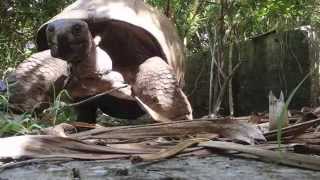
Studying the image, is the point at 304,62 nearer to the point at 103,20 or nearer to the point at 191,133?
the point at 103,20

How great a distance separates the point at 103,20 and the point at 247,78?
5.70 ft

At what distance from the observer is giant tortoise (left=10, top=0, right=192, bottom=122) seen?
3.15m

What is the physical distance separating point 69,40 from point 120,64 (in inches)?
36.3

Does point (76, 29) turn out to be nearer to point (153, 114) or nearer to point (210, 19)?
point (153, 114)

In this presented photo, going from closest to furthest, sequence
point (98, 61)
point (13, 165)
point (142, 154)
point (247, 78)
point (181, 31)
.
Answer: point (13, 165), point (142, 154), point (98, 61), point (247, 78), point (181, 31)

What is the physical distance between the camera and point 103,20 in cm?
376

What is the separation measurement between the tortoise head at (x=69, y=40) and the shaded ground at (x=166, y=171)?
164cm

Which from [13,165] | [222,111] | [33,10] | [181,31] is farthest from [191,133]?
[33,10]

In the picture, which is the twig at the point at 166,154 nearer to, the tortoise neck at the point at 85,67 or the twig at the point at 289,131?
the twig at the point at 289,131

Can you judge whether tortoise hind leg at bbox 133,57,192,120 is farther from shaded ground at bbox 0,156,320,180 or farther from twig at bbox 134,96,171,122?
shaded ground at bbox 0,156,320,180

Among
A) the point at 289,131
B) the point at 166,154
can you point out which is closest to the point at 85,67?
the point at 289,131

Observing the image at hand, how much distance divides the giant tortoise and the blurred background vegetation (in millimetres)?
619

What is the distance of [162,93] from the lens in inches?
124


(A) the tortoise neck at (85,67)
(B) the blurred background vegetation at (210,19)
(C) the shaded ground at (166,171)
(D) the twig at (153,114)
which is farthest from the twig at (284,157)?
(B) the blurred background vegetation at (210,19)
